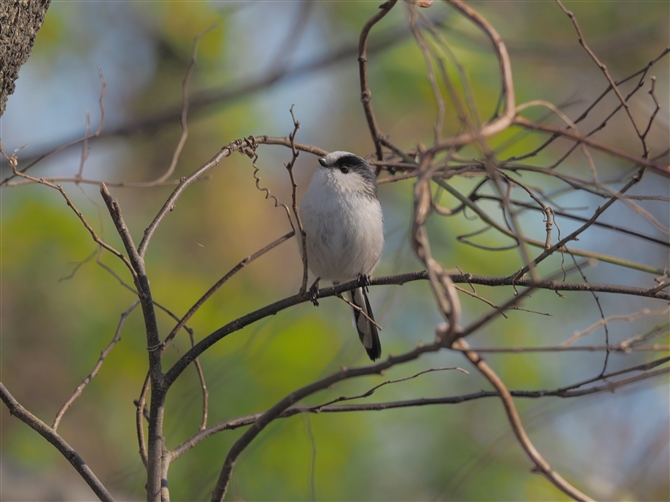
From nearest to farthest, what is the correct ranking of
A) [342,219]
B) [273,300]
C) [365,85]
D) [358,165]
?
1. [365,85]
2. [342,219]
3. [358,165]
4. [273,300]

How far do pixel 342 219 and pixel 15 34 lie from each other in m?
1.59

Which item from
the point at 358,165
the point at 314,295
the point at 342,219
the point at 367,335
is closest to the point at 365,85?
the point at 358,165

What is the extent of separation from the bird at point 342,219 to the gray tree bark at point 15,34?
1426 mm

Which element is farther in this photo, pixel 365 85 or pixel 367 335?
pixel 367 335

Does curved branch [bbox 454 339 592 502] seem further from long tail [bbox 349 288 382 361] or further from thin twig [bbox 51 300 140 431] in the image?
long tail [bbox 349 288 382 361]

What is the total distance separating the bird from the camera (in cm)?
300

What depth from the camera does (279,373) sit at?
4285 mm

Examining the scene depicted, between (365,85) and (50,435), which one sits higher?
(365,85)

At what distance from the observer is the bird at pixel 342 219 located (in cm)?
300

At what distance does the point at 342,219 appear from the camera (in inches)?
118

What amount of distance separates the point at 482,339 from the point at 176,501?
2791 mm

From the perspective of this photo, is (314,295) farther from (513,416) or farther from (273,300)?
(273,300)

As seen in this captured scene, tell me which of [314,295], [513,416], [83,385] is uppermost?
[314,295]

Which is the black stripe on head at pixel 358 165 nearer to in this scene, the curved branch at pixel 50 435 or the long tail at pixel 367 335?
the long tail at pixel 367 335
